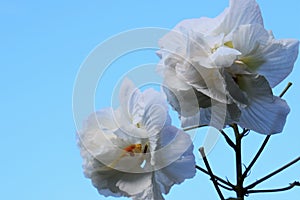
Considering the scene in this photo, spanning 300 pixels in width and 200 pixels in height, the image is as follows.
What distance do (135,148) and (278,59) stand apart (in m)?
0.16

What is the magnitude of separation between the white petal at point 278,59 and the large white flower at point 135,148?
4.2 inches

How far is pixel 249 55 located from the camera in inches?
22.2

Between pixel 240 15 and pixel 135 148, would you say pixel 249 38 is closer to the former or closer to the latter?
pixel 240 15

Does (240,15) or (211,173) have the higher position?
(240,15)

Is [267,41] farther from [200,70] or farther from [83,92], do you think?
[83,92]

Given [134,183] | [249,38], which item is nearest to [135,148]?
[134,183]

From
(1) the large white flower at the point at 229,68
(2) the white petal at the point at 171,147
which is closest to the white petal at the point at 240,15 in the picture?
(1) the large white flower at the point at 229,68

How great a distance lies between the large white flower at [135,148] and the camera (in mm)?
542

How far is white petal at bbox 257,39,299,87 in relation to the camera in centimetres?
57

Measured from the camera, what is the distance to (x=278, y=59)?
575mm

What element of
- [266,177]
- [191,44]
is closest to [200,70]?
[191,44]

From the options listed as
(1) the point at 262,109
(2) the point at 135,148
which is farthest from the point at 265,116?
(2) the point at 135,148

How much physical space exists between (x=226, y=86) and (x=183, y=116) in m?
0.05

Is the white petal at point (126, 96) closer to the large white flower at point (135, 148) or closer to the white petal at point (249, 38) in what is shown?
the large white flower at point (135, 148)
